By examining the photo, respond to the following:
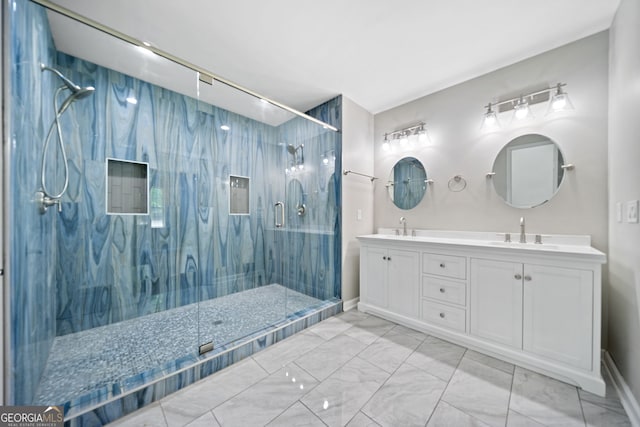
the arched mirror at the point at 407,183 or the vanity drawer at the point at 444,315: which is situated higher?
the arched mirror at the point at 407,183

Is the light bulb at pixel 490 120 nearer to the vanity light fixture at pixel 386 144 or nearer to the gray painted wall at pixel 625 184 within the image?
the gray painted wall at pixel 625 184

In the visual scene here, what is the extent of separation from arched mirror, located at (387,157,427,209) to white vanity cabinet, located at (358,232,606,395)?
0.70 meters

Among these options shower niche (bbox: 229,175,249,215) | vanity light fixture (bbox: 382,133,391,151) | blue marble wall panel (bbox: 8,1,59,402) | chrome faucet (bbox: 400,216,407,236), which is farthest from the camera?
vanity light fixture (bbox: 382,133,391,151)

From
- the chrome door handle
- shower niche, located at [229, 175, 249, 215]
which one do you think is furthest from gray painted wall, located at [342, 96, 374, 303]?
shower niche, located at [229, 175, 249, 215]

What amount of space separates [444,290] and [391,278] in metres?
0.51

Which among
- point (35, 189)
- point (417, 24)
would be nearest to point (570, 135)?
point (417, 24)

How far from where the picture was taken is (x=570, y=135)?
6.21 ft

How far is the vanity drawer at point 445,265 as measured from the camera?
1949 mm

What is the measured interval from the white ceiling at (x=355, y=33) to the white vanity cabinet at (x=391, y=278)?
182 cm

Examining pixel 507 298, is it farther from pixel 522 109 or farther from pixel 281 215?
pixel 281 215

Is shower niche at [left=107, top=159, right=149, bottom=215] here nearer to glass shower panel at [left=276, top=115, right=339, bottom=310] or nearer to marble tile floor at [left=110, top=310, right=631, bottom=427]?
glass shower panel at [left=276, top=115, right=339, bottom=310]

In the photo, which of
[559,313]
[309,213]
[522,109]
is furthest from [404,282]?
[522,109]

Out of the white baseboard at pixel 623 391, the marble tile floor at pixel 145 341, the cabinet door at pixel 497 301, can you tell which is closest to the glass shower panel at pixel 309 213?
the marble tile floor at pixel 145 341

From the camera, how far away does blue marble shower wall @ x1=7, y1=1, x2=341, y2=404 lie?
1.29 m
